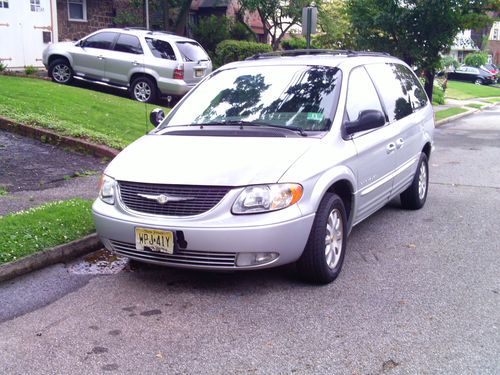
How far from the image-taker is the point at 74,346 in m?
3.87

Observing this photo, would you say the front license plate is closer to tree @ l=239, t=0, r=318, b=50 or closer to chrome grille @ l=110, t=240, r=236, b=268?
chrome grille @ l=110, t=240, r=236, b=268

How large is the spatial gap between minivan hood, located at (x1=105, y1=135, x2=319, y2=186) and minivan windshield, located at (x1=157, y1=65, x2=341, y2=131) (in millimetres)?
415

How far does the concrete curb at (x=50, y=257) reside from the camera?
499 centimetres

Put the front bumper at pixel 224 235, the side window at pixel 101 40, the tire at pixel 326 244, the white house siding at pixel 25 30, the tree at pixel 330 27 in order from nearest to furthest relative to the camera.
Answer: the front bumper at pixel 224 235, the tire at pixel 326 244, the side window at pixel 101 40, the white house siding at pixel 25 30, the tree at pixel 330 27

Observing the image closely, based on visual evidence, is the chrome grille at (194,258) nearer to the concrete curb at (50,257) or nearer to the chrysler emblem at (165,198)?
the chrysler emblem at (165,198)

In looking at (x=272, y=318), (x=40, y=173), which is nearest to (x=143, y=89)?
(x=40, y=173)

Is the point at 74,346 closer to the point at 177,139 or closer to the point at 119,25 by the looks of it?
the point at 177,139

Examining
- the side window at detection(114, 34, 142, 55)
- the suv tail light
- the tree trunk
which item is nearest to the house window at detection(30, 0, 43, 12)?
the side window at detection(114, 34, 142, 55)

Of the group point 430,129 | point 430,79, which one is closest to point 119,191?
point 430,129

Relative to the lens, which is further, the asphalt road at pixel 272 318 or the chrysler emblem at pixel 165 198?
the chrysler emblem at pixel 165 198

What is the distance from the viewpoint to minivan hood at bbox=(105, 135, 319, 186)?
4.45 meters

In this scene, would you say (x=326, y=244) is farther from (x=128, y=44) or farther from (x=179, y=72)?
(x=128, y=44)

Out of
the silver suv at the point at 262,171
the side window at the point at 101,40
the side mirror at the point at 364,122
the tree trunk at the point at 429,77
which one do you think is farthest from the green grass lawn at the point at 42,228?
the tree trunk at the point at 429,77

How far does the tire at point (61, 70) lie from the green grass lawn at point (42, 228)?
993 cm
